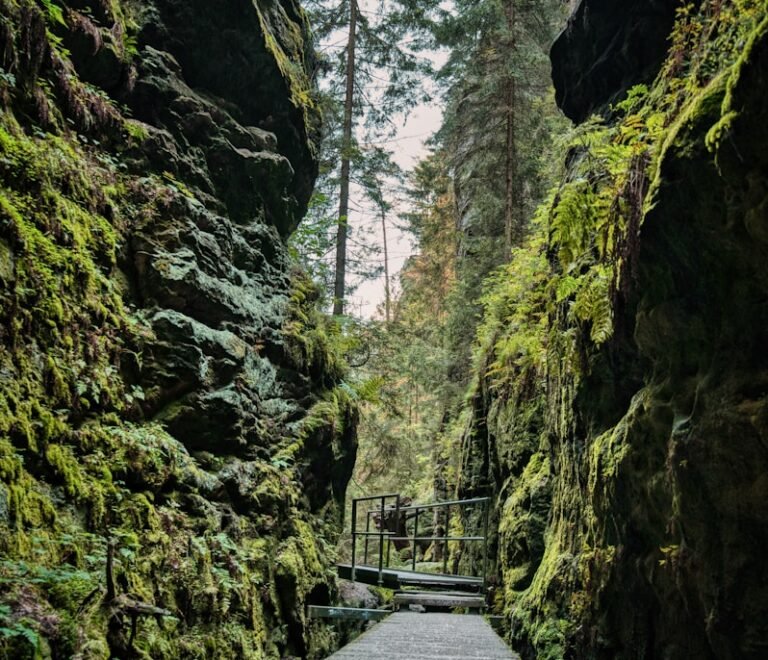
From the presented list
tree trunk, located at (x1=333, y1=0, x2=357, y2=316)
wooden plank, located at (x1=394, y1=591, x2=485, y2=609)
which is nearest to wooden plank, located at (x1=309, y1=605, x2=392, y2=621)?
wooden plank, located at (x1=394, y1=591, x2=485, y2=609)

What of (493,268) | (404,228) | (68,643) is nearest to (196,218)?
(68,643)

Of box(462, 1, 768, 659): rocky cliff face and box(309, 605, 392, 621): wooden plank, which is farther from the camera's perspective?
box(309, 605, 392, 621): wooden plank

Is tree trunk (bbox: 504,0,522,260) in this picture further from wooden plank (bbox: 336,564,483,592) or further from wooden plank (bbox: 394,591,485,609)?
wooden plank (bbox: 394,591,485,609)

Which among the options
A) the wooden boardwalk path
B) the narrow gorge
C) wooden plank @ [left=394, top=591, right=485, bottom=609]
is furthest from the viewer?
wooden plank @ [left=394, top=591, right=485, bottom=609]

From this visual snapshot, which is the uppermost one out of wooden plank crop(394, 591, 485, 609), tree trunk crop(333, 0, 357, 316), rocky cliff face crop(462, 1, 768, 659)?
tree trunk crop(333, 0, 357, 316)

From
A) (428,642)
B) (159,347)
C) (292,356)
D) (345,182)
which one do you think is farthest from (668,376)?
(345,182)

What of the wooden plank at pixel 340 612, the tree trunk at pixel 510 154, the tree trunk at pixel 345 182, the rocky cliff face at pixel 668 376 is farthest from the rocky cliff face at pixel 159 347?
the tree trunk at pixel 510 154

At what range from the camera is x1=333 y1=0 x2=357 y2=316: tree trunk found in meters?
14.7

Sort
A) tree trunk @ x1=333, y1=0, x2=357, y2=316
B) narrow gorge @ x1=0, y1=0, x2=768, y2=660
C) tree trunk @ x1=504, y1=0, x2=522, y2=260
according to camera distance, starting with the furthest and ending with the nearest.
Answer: tree trunk @ x1=504, y1=0, x2=522, y2=260, tree trunk @ x1=333, y1=0, x2=357, y2=316, narrow gorge @ x1=0, y1=0, x2=768, y2=660

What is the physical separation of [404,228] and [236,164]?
55.2 ft

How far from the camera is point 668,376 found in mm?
4293

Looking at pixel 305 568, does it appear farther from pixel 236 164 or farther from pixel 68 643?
pixel 236 164

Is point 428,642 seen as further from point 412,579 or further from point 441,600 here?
point 412,579

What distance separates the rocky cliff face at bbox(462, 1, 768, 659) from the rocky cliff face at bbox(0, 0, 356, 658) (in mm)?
3478
